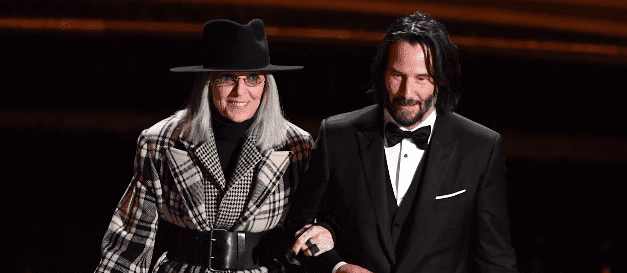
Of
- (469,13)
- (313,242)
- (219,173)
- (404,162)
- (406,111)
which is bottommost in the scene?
(313,242)

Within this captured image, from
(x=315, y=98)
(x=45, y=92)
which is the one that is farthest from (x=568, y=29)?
(x=45, y=92)

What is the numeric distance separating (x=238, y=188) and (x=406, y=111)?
651 millimetres

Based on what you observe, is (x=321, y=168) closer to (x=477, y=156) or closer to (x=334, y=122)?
(x=334, y=122)

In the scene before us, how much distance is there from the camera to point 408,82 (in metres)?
1.40

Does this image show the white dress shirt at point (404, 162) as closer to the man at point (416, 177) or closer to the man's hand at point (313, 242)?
the man at point (416, 177)

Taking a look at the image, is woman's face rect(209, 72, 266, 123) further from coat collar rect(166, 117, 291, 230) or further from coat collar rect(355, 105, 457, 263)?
coat collar rect(355, 105, 457, 263)

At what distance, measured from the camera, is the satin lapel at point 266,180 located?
1804 millimetres

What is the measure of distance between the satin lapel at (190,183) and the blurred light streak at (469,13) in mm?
1247

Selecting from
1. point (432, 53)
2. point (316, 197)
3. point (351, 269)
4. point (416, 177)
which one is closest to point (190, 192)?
point (316, 197)

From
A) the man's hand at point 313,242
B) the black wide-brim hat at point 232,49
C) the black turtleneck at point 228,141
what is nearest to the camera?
Result: the man's hand at point 313,242

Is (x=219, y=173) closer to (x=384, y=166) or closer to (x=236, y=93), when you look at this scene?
(x=236, y=93)

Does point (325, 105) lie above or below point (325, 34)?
below

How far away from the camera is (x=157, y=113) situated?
10.4 ft

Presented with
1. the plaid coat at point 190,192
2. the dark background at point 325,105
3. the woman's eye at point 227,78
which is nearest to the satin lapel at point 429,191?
the plaid coat at point 190,192
